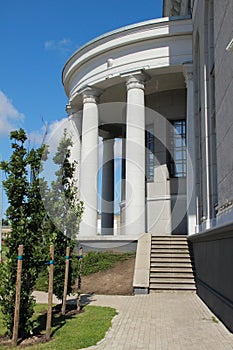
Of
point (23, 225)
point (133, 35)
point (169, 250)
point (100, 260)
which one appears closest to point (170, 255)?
point (169, 250)

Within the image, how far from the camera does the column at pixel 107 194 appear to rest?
81.8 feet

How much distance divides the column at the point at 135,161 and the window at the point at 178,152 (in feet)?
15.4

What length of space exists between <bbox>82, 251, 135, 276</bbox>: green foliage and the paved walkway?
10.5ft

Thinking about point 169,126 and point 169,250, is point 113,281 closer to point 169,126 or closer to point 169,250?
point 169,250

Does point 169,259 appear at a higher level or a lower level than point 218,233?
lower

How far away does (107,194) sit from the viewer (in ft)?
82.1

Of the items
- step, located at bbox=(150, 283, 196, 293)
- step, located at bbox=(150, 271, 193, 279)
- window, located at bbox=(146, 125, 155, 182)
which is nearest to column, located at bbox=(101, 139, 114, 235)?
window, located at bbox=(146, 125, 155, 182)

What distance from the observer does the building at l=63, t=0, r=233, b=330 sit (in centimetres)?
919

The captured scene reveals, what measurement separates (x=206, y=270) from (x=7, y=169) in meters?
6.37

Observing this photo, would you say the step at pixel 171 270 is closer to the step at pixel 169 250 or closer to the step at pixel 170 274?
the step at pixel 170 274

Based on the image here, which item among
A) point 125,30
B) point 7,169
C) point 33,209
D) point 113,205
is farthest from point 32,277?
point 113,205

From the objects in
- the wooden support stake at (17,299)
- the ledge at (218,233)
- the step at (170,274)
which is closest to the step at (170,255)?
the step at (170,274)

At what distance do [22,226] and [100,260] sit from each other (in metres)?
8.80

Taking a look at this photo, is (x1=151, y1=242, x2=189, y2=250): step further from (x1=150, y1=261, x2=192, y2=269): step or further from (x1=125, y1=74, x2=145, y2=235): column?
(x1=125, y1=74, x2=145, y2=235): column
